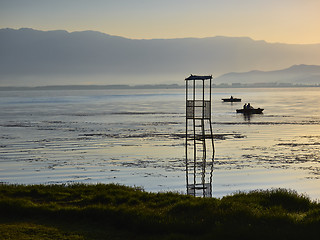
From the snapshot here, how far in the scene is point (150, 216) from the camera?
40.2 ft

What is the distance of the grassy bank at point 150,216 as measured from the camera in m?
11.1

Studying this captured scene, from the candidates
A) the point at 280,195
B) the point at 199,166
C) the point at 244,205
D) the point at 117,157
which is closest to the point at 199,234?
the point at 244,205

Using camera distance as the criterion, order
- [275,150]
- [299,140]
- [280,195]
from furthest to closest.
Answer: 1. [299,140]
2. [275,150]
3. [280,195]

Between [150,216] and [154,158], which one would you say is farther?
[154,158]

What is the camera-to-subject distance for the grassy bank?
36.5 ft

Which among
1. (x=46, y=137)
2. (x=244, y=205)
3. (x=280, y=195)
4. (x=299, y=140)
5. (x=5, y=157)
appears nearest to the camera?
(x=244, y=205)

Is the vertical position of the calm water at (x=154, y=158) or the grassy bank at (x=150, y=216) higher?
the grassy bank at (x=150, y=216)

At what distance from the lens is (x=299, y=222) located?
1155cm

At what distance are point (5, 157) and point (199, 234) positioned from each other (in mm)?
18644

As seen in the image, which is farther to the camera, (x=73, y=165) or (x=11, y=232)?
(x=73, y=165)

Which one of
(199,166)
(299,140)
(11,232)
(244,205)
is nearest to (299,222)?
(244,205)

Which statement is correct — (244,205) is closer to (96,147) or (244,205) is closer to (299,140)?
(96,147)

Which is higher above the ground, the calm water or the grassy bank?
the grassy bank

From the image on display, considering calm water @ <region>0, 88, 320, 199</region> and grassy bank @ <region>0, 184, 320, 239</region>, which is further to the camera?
calm water @ <region>0, 88, 320, 199</region>
